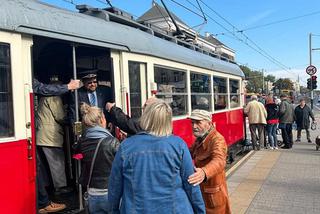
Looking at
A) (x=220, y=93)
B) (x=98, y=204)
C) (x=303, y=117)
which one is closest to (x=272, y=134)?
(x=303, y=117)

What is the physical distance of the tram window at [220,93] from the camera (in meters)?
9.69

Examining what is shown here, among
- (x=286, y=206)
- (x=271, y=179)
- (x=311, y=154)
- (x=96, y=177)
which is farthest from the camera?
(x=311, y=154)

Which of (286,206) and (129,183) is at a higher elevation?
(129,183)

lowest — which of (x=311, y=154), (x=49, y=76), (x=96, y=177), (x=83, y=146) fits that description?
(x=311, y=154)

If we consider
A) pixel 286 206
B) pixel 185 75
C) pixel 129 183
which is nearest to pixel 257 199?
pixel 286 206

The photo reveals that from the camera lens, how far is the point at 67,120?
17.4 feet

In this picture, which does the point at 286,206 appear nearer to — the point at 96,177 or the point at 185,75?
the point at 185,75

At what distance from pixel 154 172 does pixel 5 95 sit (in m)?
1.75

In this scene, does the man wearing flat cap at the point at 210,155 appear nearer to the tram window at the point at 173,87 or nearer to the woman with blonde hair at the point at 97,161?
the woman with blonde hair at the point at 97,161

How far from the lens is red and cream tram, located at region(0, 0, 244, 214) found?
146 inches

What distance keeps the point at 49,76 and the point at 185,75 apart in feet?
8.52

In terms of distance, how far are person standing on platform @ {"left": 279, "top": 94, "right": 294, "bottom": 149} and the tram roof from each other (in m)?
7.91

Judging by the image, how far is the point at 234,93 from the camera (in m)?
12.1

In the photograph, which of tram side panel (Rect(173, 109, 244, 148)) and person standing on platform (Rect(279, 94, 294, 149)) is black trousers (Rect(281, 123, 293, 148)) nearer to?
person standing on platform (Rect(279, 94, 294, 149))
